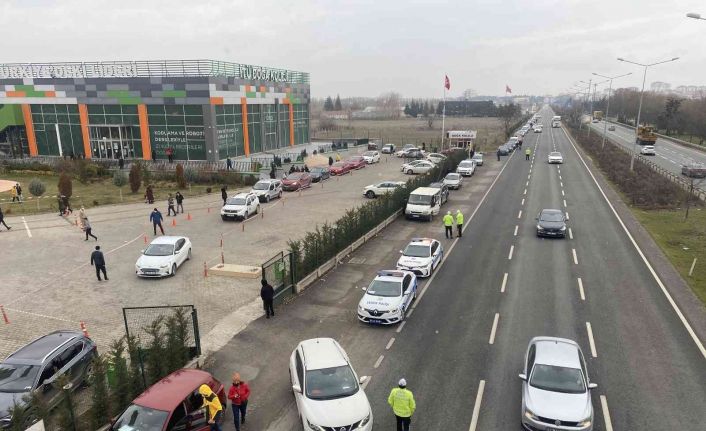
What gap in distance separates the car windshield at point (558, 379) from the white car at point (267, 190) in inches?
1110

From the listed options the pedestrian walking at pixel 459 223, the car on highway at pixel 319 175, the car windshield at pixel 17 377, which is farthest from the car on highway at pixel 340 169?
the car windshield at pixel 17 377

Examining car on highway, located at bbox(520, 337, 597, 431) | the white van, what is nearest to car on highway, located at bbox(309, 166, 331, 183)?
the white van

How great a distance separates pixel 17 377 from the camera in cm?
1175

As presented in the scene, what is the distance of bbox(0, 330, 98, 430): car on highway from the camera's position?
11.2 meters

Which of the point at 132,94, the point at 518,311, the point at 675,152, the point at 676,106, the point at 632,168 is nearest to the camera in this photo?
the point at 518,311

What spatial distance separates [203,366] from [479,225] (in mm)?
21176

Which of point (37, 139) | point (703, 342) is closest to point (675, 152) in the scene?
point (703, 342)

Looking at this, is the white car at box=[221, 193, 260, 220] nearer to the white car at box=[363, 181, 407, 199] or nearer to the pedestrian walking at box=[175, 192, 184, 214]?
the pedestrian walking at box=[175, 192, 184, 214]

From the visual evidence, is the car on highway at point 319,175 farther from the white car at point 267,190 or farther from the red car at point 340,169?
the white car at point 267,190

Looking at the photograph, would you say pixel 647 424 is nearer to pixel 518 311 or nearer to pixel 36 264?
pixel 518 311

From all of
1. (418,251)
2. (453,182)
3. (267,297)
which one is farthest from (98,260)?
(453,182)

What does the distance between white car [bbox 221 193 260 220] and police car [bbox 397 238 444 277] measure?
13.2 m

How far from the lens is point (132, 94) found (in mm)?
52188

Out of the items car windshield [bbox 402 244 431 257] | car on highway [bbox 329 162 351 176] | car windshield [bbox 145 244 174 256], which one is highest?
car windshield [bbox 145 244 174 256]
